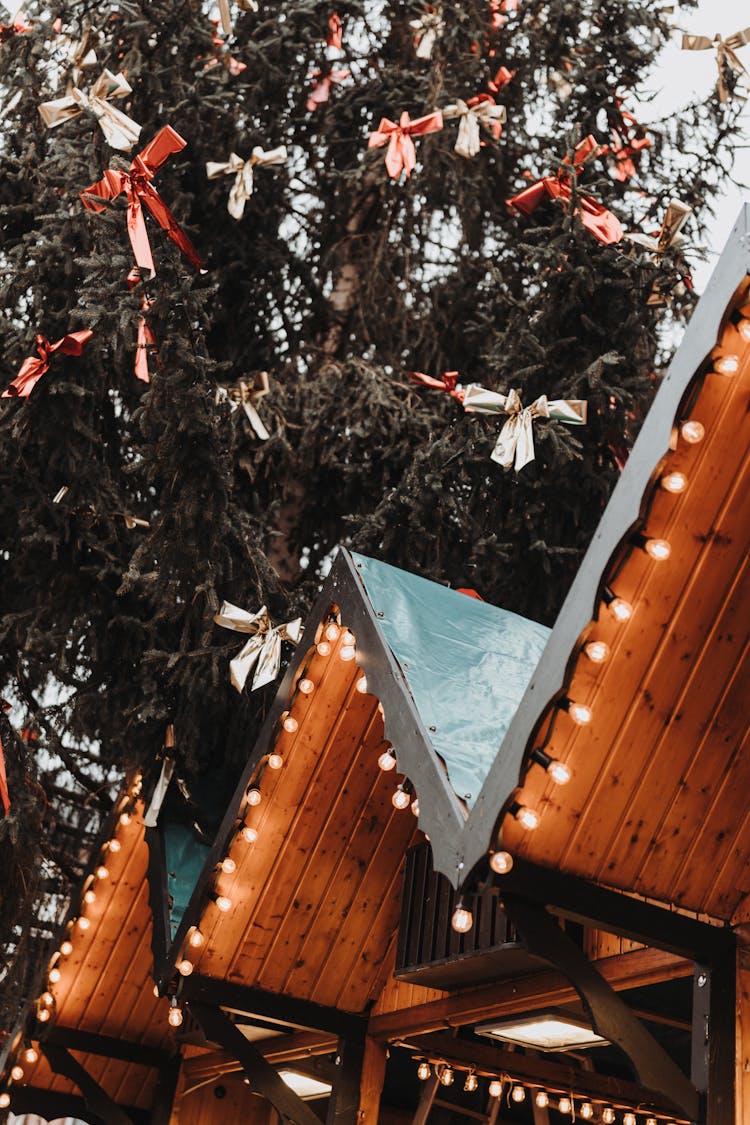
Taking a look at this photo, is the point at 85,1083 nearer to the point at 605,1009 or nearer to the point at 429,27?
the point at 605,1009

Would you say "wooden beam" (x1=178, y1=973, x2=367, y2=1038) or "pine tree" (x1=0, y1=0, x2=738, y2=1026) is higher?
"pine tree" (x1=0, y1=0, x2=738, y2=1026)

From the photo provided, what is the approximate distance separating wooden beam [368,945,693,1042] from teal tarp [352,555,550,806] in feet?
3.23

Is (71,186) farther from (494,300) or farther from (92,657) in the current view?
(494,300)

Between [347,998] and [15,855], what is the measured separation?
2671mm

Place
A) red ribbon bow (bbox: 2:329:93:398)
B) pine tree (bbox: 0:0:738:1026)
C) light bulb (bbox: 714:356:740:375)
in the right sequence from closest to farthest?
light bulb (bbox: 714:356:740:375)
red ribbon bow (bbox: 2:329:93:398)
pine tree (bbox: 0:0:738:1026)

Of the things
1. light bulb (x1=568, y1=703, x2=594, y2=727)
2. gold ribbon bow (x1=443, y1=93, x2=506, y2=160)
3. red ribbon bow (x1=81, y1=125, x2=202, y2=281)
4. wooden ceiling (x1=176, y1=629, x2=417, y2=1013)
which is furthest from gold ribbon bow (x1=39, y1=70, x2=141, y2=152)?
light bulb (x1=568, y1=703, x2=594, y2=727)

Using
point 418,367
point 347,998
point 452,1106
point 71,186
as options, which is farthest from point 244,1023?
point 418,367

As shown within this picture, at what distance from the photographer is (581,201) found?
7.78m

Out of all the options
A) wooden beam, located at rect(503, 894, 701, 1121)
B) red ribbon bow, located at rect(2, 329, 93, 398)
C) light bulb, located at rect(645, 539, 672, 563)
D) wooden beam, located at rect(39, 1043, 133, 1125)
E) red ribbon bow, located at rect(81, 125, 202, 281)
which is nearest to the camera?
light bulb, located at rect(645, 539, 672, 563)

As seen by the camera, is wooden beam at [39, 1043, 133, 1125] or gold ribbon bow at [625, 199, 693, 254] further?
wooden beam at [39, 1043, 133, 1125]

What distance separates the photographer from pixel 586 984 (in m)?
4.01

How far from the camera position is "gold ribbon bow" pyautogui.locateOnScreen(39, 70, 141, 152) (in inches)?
250

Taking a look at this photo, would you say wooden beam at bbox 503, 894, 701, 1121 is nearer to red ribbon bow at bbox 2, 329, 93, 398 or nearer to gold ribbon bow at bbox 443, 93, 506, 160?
red ribbon bow at bbox 2, 329, 93, 398

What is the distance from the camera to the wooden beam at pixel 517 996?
4754mm
